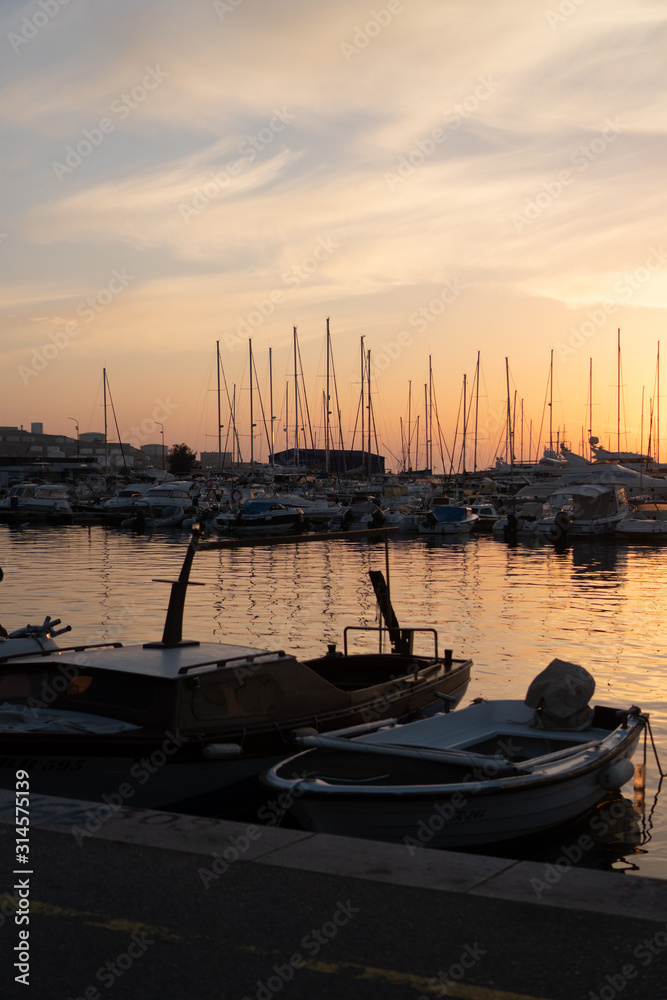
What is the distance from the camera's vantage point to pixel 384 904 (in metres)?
5.68

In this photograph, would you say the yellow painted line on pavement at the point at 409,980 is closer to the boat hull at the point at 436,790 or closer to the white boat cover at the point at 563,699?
the boat hull at the point at 436,790

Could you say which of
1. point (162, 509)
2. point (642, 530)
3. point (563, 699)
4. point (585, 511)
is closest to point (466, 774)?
point (563, 699)

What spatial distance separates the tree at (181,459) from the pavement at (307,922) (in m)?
174

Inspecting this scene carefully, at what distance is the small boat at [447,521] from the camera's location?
7169 centimetres

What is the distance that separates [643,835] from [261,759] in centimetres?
474

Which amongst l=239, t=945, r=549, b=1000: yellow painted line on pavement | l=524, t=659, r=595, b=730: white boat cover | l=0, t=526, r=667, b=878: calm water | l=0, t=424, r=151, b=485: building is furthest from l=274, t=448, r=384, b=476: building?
l=239, t=945, r=549, b=1000: yellow painted line on pavement

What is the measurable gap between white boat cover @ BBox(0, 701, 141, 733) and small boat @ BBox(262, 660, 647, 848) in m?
1.90

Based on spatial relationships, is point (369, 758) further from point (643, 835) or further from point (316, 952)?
point (316, 952)

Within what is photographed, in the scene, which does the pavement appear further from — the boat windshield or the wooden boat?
the boat windshield

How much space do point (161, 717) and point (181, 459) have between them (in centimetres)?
17567

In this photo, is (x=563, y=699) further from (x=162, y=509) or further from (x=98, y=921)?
(x=162, y=509)

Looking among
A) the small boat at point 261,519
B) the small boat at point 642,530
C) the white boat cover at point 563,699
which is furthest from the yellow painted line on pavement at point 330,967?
the small boat at point 261,519

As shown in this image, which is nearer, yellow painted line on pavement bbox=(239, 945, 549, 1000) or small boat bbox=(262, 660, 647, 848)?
yellow painted line on pavement bbox=(239, 945, 549, 1000)

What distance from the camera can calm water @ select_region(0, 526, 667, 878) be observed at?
68.2 ft
